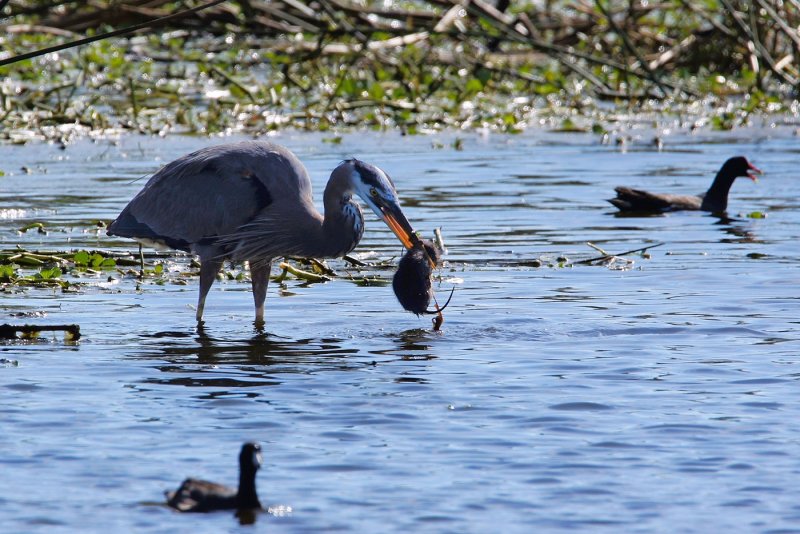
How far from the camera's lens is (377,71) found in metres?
20.9

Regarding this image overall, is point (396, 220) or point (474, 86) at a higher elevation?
point (474, 86)

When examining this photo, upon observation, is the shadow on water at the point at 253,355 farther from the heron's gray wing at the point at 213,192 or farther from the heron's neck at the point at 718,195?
the heron's neck at the point at 718,195

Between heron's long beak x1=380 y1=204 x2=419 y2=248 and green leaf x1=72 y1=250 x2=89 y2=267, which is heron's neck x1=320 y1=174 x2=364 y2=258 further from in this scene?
green leaf x1=72 y1=250 x2=89 y2=267

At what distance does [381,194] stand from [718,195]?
21.2ft

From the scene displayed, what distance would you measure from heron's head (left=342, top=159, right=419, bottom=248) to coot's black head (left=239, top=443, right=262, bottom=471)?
9.92 ft

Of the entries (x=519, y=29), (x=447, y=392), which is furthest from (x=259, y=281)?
(x=519, y=29)

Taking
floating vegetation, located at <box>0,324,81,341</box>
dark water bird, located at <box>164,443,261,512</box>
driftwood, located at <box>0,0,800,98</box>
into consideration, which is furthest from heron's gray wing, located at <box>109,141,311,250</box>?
driftwood, located at <box>0,0,800,98</box>

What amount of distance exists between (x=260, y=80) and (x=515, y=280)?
1301cm

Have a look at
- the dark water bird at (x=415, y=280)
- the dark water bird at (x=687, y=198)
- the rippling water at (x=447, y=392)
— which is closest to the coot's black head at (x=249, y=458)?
the rippling water at (x=447, y=392)

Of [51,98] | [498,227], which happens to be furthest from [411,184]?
[51,98]

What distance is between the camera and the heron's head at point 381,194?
780 cm

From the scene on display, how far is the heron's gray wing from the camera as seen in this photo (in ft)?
27.9

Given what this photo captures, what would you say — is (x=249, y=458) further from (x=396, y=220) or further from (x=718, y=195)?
(x=718, y=195)

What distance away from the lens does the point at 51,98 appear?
787 inches
